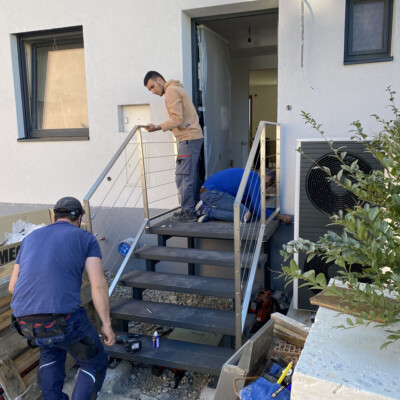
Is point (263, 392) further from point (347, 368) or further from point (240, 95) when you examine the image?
point (240, 95)

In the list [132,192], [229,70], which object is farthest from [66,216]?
[229,70]

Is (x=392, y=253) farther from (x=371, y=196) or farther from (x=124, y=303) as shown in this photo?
(x=124, y=303)

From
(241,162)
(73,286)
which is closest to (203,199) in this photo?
(73,286)

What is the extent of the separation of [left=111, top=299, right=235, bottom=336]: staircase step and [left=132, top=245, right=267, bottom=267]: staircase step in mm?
411

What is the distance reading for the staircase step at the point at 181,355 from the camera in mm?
2736

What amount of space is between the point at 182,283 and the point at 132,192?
6.09ft

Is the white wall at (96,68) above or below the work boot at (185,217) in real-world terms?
above

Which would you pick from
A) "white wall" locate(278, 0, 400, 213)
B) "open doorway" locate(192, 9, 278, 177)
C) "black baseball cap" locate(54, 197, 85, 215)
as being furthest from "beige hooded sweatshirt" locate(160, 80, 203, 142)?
"black baseball cap" locate(54, 197, 85, 215)

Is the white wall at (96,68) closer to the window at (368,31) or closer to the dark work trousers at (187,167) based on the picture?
the dark work trousers at (187,167)

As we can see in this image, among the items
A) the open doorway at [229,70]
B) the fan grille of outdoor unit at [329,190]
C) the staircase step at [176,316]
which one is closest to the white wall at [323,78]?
the open doorway at [229,70]

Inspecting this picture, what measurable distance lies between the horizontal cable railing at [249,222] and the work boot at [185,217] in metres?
0.58

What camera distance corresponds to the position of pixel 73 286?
94.7 inches

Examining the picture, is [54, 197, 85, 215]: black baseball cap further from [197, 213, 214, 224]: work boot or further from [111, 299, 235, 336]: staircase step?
[197, 213, 214, 224]: work boot

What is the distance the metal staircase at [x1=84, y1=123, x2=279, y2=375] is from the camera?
2807mm
